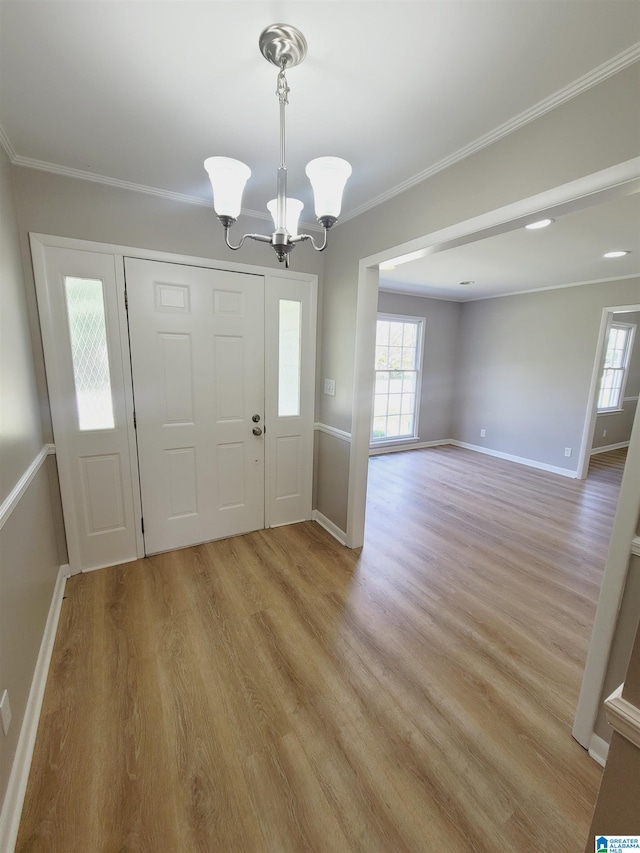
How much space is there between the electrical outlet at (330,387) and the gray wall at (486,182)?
0.07 meters

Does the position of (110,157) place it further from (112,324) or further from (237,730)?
(237,730)

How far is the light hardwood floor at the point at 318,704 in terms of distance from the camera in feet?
3.99

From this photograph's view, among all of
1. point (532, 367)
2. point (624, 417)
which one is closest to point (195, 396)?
point (532, 367)

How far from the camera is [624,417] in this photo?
6.35m

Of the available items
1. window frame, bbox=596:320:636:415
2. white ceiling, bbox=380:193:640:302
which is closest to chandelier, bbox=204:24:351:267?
white ceiling, bbox=380:193:640:302

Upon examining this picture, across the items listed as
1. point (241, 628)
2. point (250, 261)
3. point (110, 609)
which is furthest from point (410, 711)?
point (250, 261)

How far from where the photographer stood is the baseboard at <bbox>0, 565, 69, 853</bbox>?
113cm

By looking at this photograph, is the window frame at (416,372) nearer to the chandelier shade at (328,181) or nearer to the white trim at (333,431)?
the white trim at (333,431)

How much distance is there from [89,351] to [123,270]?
1.89 ft

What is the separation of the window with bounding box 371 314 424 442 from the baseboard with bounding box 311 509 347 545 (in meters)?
2.70

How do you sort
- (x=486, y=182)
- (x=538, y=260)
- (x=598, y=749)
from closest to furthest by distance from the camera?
(x=598, y=749)
(x=486, y=182)
(x=538, y=260)

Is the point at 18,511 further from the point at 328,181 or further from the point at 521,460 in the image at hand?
the point at 521,460

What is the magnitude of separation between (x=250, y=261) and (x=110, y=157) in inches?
39.8

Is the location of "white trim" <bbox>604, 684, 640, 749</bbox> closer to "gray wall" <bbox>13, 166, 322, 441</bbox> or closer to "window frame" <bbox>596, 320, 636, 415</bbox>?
"gray wall" <bbox>13, 166, 322, 441</bbox>
